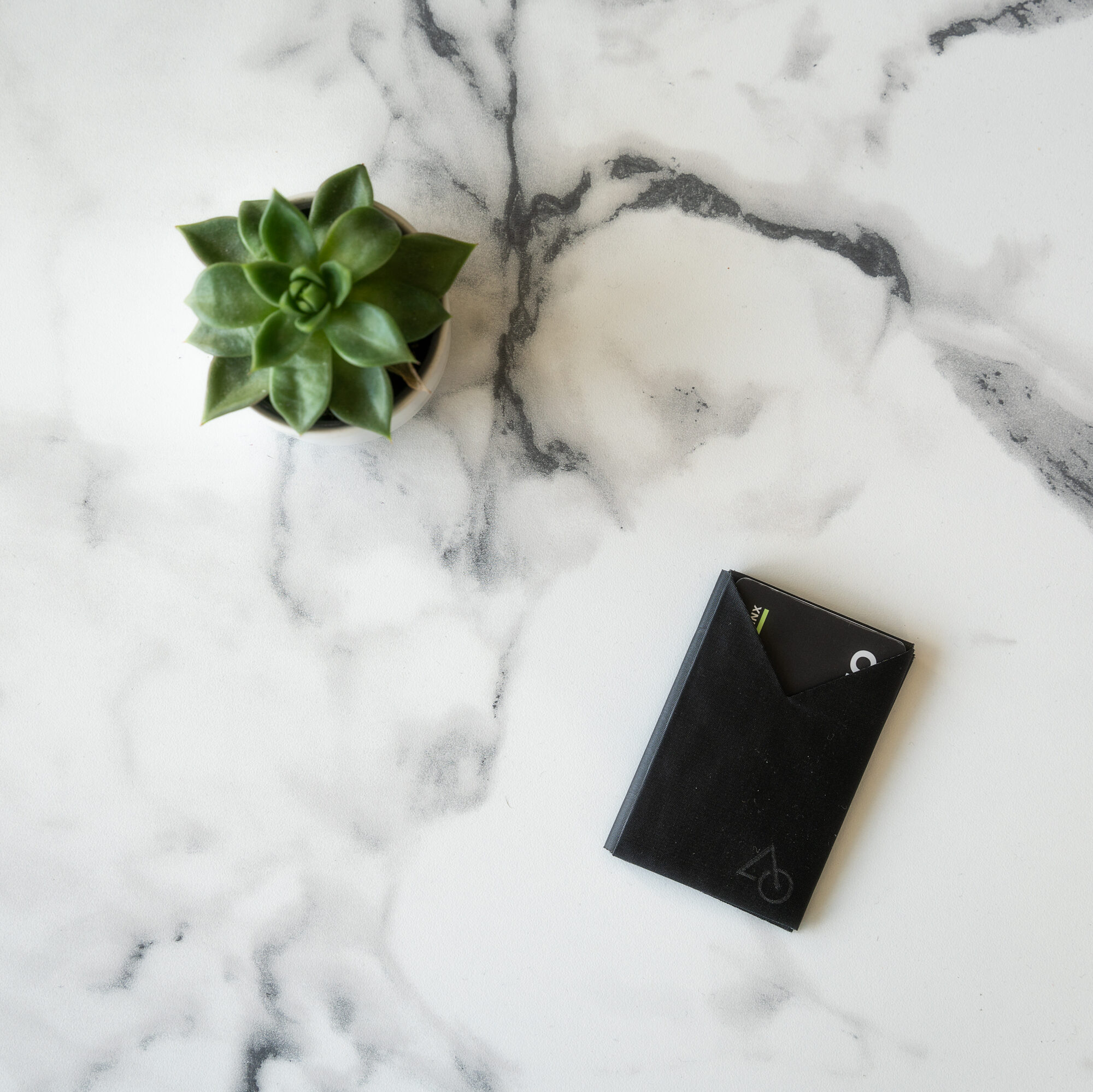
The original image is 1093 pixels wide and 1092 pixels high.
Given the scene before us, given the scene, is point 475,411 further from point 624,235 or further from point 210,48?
point 210,48

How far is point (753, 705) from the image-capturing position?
A: 2.17 feet

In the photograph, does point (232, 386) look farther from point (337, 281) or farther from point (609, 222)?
point (609, 222)

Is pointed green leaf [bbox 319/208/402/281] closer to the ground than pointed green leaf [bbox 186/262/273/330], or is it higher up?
higher up

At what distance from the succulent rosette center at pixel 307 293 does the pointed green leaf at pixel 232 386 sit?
2.0 inches

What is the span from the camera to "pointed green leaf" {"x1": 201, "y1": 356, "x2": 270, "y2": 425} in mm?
522

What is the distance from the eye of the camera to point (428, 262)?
0.54 meters

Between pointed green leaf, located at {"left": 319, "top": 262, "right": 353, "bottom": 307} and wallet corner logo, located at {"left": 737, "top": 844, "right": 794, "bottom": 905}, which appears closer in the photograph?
pointed green leaf, located at {"left": 319, "top": 262, "right": 353, "bottom": 307}

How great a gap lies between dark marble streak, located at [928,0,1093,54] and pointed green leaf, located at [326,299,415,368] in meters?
0.51

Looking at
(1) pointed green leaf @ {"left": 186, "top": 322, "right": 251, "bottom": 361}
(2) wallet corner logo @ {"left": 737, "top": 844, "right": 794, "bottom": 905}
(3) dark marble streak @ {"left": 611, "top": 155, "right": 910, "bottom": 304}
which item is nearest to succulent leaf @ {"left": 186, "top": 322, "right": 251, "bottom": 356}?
(1) pointed green leaf @ {"left": 186, "top": 322, "right": 251, "bottom": 361}

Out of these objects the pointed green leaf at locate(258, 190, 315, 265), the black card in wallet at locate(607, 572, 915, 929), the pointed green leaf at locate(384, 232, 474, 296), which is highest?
the pointed green leaf at locate(384, 232, 474, 296)

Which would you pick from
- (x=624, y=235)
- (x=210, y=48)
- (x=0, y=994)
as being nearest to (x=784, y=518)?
(x=624, y=235)

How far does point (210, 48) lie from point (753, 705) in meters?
0.66

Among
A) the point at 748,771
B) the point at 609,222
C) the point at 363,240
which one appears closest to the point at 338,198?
the point at 363,240

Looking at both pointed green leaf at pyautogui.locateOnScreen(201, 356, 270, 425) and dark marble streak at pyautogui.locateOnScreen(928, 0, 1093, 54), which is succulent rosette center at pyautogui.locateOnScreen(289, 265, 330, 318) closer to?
pointed green leaf at pyautogui.locateOnScreen(201, 356, 270, 425)
